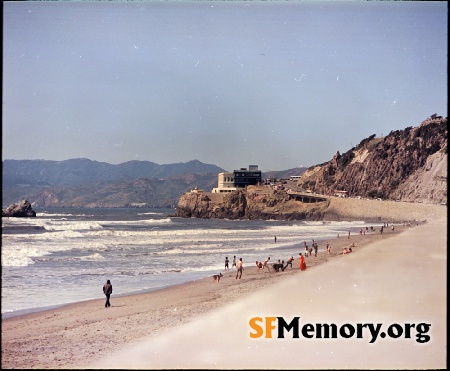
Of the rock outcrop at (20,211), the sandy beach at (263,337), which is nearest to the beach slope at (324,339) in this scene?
the sandy beach at (263,337)

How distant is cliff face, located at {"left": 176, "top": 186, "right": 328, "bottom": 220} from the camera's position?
3349 inches

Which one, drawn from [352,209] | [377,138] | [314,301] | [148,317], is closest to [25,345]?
[148,317]

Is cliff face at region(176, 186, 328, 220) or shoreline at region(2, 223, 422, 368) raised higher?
cliff face at region(176, 186, 328, 220)

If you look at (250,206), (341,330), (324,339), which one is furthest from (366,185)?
(324,339)

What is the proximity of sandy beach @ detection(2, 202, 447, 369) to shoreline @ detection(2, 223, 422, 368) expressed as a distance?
0.9 inches

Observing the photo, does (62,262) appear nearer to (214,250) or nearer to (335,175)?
(214,250)

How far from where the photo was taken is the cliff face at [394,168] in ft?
Answer: 247

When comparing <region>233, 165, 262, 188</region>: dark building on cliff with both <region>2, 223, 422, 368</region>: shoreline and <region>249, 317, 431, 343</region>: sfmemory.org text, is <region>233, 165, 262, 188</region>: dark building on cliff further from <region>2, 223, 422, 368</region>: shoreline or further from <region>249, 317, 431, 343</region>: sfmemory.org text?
<region>249, 317, 431, 343</region>: sfmemory.org text

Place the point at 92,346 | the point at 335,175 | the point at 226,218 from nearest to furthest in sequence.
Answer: the point at 92,346
the point at 226,218
the point at 335,175

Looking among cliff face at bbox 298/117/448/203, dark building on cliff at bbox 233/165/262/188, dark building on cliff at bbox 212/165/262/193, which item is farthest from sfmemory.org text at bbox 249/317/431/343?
dark building on cliff at bbox 233/165/262/188

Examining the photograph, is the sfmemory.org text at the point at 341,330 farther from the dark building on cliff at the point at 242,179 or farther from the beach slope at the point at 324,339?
the dark building on cliff at the point at 242,179

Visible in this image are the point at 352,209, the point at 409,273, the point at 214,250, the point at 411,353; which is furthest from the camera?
the point at 352,209

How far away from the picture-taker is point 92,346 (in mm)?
8742

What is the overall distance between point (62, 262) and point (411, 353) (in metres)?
17.0
